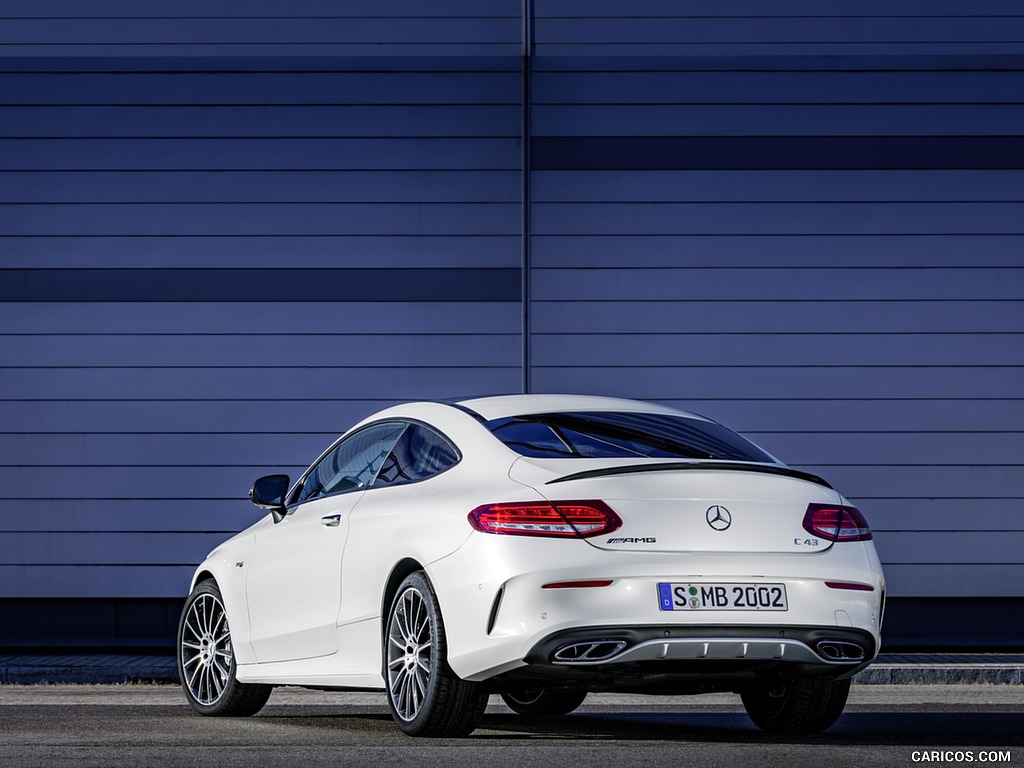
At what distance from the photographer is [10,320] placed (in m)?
14.3

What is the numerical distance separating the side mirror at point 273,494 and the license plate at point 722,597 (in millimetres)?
2357

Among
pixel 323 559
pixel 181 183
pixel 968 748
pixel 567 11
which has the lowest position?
pixel 968 748

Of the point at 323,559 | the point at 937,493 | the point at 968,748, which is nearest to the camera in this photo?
the point at 968,748

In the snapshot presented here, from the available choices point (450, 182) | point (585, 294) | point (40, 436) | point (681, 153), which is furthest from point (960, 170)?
point (40, 436)

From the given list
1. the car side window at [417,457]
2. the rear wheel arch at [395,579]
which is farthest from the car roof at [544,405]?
the rear wheel arch at [395,579]

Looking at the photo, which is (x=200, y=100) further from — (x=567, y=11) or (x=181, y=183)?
(x=567, y=11)

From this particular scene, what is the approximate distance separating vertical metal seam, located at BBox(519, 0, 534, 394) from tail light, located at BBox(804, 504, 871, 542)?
8.39 m

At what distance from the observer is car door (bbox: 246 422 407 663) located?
6297mm

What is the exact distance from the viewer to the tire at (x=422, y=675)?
18.0 ft

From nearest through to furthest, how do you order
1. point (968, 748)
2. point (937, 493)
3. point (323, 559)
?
point (968, 748), point (323, 559), point (937, 493)

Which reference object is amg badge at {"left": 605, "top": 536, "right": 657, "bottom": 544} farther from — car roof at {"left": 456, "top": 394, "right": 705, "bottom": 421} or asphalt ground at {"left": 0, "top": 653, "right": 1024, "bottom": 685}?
asphalt ground at {"left": 0, "top": 653, "right": 1024, "bottom": 685}

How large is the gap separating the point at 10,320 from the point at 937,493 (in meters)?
9.14

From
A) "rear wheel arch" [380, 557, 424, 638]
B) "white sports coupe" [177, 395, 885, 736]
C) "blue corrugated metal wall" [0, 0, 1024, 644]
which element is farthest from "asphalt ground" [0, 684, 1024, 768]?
"blue corrugated metal wall" [0, 0, 1024, 644]

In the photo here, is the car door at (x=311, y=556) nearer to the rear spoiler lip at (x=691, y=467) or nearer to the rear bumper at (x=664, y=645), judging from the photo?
the rear spoiler lip at (x=691, y=467)
